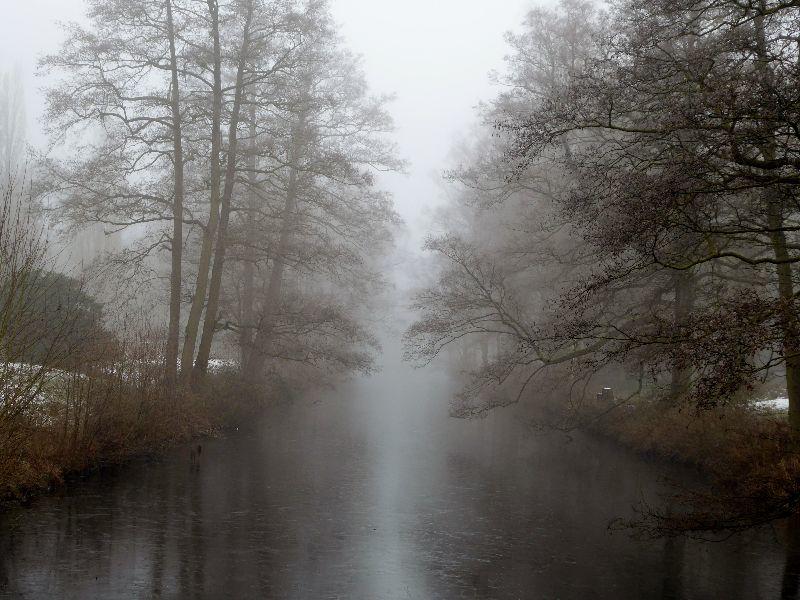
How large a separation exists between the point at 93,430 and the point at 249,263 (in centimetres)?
1160

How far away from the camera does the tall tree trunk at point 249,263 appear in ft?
65.8

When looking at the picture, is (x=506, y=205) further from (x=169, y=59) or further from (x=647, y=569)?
(x=647, y=569)

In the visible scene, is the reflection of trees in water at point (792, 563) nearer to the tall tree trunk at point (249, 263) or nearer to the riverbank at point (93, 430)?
A: the riverbank at point (93, 430)

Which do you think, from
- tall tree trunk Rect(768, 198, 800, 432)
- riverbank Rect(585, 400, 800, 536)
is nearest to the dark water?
riverbank Rect(585, 400, 800, 536)

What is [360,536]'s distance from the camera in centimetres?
1072

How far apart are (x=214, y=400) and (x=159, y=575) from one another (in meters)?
Answer: 11.8

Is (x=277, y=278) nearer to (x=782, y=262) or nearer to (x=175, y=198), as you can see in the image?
(x=175, y=198)

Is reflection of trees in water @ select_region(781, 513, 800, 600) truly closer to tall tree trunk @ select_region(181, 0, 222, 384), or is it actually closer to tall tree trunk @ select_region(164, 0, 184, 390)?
tall tree trunk @ select_region(164, 0, 184, 390)

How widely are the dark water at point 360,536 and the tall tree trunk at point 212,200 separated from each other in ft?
9.35

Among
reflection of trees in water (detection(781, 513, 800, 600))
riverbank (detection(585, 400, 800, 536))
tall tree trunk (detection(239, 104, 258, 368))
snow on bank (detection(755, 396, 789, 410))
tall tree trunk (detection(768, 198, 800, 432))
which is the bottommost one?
reflection of trees in water (detection(781, 513, 800, 600))

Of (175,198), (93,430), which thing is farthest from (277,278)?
(93,430)

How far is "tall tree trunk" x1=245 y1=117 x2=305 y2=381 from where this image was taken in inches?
759

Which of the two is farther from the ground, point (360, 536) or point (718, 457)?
point (718, 457)

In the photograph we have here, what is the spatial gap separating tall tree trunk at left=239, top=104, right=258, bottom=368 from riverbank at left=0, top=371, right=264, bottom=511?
3515 millimetres
